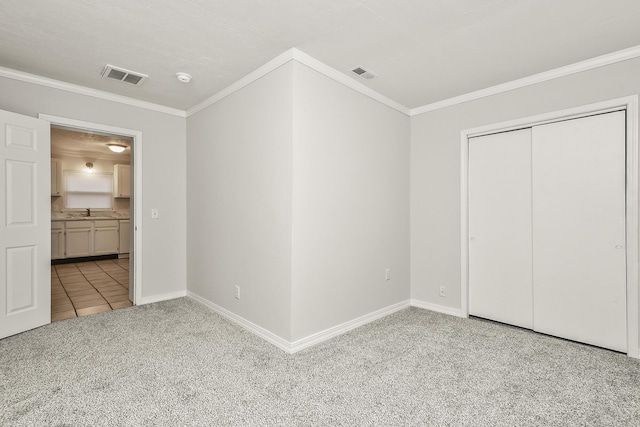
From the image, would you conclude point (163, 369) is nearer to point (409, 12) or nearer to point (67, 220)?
point (409, 12)

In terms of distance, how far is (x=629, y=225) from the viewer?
99.7 inches

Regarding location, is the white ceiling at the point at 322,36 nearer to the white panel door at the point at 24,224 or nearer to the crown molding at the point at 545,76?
the crown molding at the point at 545,76

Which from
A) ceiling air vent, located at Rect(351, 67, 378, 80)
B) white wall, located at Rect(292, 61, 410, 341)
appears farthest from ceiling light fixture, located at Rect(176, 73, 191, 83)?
ceiling air vent, located at Rect(351, 67, 378, 80)

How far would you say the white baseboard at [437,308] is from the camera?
3503 millimetres

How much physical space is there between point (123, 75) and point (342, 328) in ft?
10.4

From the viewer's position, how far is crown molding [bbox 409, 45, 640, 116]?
2.53m

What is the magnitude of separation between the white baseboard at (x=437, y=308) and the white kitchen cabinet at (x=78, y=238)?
6.80 metres

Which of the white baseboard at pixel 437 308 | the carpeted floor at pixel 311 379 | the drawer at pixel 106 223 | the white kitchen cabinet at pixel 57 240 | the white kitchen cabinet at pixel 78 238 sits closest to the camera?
the carpeted floor at pixel 311 379

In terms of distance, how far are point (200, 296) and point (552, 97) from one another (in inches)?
167

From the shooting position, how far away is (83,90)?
336 centimetres

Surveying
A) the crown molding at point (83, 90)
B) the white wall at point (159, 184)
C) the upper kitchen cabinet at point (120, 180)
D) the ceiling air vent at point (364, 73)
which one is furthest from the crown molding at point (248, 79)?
the upper kitchen cabinet at point (120, 180)

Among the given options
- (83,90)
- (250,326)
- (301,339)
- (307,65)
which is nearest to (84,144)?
(83,90)

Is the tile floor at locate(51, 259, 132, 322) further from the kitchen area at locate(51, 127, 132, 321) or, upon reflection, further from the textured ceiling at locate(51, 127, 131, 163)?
the textured ceiling at locate(51, 127, 131, 163)

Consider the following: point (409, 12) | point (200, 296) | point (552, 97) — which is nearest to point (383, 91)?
point (409, 12)
